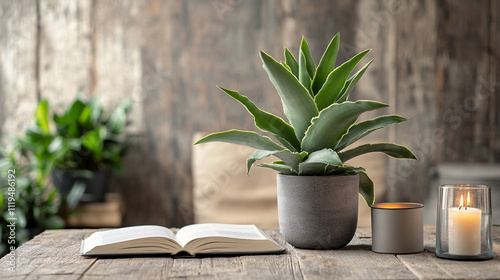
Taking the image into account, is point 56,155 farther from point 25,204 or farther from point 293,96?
point 293,96

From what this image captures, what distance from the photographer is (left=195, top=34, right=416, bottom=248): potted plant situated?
119 cm

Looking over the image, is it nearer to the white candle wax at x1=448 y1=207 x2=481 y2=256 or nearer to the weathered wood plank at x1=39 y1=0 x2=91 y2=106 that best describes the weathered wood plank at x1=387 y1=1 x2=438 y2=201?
the weathered wood plank at x1=39 y1=0 x2=91 y2=106

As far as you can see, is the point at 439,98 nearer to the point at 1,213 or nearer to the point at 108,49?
the point at 108,49

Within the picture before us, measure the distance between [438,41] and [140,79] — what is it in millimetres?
1493

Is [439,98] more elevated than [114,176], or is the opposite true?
[439,98]

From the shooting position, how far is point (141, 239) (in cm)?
120

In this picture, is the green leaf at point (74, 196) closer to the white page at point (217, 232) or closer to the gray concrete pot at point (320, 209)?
the white page at point (217, 232)

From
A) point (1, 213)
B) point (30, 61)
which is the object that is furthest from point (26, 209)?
point (30, 61)

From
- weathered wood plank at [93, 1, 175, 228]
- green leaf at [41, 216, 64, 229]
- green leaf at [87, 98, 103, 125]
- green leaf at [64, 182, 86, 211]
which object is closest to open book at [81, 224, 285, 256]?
green leaf at [41, 216, 64, 229]

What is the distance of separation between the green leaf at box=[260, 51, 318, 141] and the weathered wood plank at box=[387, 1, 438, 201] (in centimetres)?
171

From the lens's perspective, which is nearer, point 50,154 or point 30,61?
point 50,154

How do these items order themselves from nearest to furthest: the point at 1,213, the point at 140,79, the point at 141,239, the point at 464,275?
the point at 464,275 → the point at 141,239 → the point at 1,213 → the point at 140,79

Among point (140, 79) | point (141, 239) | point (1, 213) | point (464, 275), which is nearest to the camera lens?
point (464, 275)

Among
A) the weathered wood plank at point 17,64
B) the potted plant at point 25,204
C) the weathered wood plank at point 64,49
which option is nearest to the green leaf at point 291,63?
the potted plant at point 25,204
